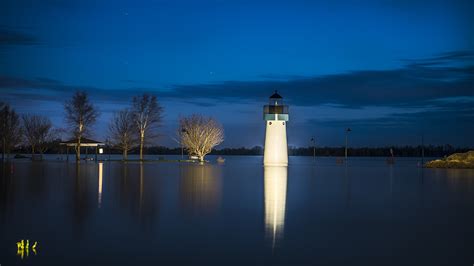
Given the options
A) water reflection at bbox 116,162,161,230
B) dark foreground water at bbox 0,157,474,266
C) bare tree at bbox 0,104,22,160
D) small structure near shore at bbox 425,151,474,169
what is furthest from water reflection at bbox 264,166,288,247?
bare tree at bbox 0,104,22,160

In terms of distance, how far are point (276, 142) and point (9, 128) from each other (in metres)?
43.9

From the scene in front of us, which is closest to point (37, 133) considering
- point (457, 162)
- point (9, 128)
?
point (9, 128)

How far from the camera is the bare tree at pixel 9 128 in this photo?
7375cm

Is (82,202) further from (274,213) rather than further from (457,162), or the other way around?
(457,162)

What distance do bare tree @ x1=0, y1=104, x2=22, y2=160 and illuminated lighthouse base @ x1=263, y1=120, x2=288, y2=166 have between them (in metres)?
36.8

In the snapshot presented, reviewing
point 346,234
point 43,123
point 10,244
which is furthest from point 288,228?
point 43,123

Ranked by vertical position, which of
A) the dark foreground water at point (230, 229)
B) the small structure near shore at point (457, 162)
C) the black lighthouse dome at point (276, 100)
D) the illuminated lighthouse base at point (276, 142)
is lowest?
the dark foreground water at point (230, 229)

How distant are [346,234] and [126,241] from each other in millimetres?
4906

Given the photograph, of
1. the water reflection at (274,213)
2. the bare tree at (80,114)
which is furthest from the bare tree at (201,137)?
the water reflection at (274,213)

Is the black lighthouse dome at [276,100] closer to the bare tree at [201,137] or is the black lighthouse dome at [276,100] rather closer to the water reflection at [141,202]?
the bare tree at [201,137]

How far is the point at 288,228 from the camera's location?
500 inches

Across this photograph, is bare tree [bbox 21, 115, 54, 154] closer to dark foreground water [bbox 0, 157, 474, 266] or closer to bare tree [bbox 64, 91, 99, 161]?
bare tree [bbox 64, 91, 99, 161]

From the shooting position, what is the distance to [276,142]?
56.8 metres

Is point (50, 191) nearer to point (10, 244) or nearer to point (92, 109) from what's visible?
point (10, 244)
